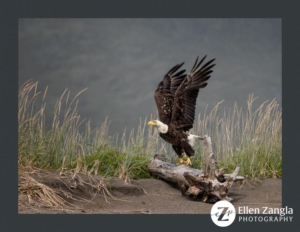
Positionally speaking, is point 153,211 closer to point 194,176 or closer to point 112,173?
point 194,176

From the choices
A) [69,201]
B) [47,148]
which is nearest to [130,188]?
[69,201]

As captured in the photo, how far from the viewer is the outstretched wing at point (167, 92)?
5871 millimetres

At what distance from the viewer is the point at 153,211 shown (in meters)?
4.66

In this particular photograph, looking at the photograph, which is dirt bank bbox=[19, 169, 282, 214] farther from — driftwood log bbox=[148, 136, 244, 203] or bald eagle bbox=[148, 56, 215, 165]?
bald eagle bbox=[148, 56, 215, 165]

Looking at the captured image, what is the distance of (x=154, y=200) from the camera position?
5.14 metres

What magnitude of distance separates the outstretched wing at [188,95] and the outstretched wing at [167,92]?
7.4 inches

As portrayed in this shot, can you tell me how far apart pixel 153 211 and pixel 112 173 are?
4.07 ft

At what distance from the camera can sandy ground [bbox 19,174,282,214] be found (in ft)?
15.1
